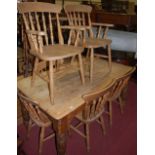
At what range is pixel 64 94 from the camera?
1.81 meters

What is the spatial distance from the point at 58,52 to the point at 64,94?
1.26 feet

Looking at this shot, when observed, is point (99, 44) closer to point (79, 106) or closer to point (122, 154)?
point (79, 106)

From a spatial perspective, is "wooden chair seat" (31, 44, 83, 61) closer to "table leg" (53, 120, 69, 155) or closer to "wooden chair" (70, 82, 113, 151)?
"wooden chair" (70, 82, 113, 151)

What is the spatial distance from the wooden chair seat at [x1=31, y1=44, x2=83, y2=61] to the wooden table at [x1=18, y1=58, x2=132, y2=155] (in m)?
0.34

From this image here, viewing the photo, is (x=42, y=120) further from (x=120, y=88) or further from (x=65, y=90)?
(x=120, y=88)

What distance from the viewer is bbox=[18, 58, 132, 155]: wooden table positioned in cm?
155

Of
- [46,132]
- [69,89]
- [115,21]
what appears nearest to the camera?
[69,89]

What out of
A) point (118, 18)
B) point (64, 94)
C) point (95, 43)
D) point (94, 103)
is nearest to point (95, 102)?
point (94, 103)

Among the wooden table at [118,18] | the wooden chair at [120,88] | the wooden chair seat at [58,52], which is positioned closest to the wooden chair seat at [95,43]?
the wooden chair seat at [58,52]

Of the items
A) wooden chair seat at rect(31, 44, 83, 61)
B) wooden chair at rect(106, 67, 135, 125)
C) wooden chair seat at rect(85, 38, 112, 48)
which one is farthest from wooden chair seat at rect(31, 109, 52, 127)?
wooden chair seat at rect(85, 38, 112, 48)

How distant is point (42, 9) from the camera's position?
6.68ft

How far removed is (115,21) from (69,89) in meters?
2.99
